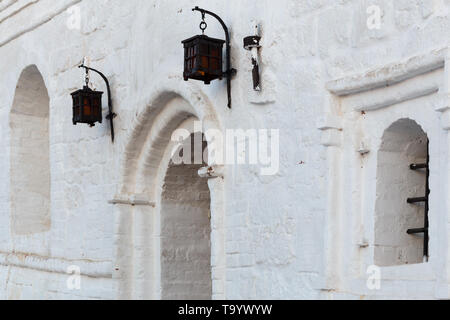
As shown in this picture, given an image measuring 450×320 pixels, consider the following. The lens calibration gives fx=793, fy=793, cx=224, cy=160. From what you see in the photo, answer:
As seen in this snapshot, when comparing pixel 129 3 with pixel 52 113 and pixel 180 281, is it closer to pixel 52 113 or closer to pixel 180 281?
pixel 52 113

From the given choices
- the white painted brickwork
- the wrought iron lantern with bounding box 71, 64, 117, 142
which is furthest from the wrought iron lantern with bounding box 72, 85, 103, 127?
the white painted brickwork

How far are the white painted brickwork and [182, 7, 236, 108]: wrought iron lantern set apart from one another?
6 centimetres

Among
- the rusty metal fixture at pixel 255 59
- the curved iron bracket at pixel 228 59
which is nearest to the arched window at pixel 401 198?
the rusty metal fixture at pixel 255 59

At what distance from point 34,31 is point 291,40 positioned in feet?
13.6

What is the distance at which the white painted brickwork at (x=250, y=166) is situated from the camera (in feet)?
13.2

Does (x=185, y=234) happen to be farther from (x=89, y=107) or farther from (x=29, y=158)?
(x=29, y=158)

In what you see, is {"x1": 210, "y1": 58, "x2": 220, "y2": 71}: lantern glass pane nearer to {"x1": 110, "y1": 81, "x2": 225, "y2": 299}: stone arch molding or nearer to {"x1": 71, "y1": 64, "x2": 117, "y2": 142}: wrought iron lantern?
{"x1": 110, "y1": 81, "x2": 225, "y2": 299}: stone arch molding

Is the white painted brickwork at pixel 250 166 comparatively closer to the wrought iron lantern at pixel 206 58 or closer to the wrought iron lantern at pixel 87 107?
the wrought iron lantern at pixel 206 58

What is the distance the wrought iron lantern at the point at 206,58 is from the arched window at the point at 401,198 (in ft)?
4.19

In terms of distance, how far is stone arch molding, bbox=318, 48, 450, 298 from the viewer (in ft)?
12.5

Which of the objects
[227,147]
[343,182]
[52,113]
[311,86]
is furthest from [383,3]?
[52,113]

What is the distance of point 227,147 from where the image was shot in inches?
204

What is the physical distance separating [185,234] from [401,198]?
2.55 meters
